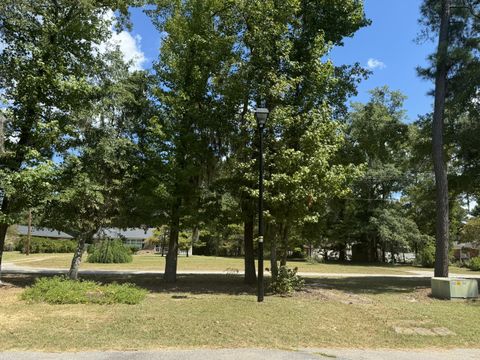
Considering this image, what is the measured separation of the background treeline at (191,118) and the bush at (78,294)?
11.8ft

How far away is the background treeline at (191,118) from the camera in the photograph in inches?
580

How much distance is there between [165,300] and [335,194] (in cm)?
639

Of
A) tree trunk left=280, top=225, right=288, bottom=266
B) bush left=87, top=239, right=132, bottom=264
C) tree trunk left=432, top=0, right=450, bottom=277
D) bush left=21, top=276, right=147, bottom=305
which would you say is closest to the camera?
bush left=21, top=276, right=147, bottom=305

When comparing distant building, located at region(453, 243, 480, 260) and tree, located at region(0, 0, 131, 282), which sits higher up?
tree, located at region(0, 0, 131, 282)

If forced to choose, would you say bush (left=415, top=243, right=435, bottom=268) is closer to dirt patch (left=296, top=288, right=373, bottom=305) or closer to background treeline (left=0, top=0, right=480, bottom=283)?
background treeline (left=0, top=0, right=480, bottom=283)

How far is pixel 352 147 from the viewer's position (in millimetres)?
19594

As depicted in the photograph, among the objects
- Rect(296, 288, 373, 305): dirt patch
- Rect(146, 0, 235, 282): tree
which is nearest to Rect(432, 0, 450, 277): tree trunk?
Rect(296, 288, 373, 305): dirt patch

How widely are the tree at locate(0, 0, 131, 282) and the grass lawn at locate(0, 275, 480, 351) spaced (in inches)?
175

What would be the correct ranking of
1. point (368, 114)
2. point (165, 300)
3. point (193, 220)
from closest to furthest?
point (165, 300)
point (193, 220)
point (368, 114)

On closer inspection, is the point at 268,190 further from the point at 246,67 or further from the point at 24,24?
the point at 24,24

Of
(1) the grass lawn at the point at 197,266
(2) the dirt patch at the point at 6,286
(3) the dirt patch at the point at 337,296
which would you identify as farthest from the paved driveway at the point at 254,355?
(1) the grass lawn at the point at 197,266

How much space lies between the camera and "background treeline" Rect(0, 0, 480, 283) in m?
14.7

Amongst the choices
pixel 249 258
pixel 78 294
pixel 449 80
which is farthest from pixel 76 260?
pixel 449 80

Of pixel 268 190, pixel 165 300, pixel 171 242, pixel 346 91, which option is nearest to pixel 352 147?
pixel 346 91
